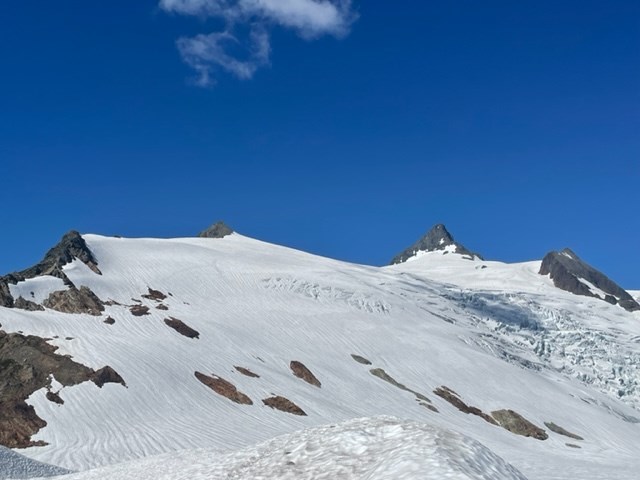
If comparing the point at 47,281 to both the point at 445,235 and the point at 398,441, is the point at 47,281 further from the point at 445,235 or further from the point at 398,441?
the point at 445,235

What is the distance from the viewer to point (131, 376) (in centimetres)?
4312

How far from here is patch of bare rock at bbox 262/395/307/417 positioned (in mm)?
46438

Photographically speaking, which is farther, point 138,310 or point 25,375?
point 138,310

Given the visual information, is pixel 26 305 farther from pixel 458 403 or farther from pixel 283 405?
pixel 458 403

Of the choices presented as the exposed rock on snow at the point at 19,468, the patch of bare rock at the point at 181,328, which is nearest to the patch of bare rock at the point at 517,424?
the patch of bare rock at the point at 181,328

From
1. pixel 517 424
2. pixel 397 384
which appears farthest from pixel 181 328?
pixel 517 424

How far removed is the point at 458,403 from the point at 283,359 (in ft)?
54.6

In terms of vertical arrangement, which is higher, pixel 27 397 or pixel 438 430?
pixel 438 430

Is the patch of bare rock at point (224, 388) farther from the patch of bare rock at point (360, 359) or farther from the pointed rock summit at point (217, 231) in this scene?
the pointed rock summit at point (217, 231)

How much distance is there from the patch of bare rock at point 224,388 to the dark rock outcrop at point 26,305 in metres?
17.6

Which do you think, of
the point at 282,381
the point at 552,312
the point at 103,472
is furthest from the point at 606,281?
the point at 103,472

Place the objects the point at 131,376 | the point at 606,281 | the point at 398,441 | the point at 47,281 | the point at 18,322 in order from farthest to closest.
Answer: the point at 606,281, the point at 47,281, the point at 18,322, the point at 131,376, the point at 398,441

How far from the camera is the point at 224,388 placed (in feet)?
153

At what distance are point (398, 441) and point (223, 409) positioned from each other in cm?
3262
